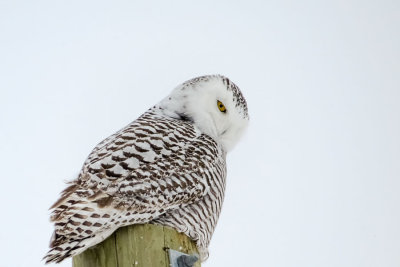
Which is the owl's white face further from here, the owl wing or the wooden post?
the wooden post

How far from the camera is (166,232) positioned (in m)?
3.23

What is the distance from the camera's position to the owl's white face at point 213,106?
5094 mm

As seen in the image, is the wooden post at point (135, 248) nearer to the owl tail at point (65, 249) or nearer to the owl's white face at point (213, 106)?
the owl tail at point (65, 249)

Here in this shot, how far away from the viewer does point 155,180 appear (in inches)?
150

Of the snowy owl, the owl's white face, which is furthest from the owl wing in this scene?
the owl's white face

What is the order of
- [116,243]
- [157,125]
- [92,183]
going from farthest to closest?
[157,125] → [92,183] → [116,243]

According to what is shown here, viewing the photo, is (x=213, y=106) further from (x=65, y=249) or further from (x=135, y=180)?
(x=65, y=249)

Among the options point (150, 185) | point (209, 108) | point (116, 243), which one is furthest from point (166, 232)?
point (209, 108)

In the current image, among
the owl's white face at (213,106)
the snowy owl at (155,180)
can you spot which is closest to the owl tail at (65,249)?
the snowy owl at (155,180)

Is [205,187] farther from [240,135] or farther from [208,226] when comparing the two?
[240,135]

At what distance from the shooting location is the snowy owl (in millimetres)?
3252

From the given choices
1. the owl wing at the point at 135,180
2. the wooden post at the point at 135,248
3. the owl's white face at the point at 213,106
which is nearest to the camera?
the wooden post at the point at 135,248

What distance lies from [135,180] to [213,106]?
178 cm

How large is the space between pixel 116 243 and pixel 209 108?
225 centimetres
